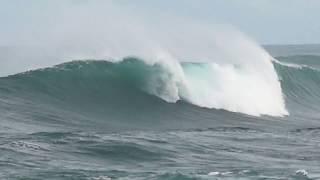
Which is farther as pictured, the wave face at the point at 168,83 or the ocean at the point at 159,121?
the wave face at the point at 168,83

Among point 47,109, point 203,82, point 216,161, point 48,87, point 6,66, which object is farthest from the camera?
point 6,66

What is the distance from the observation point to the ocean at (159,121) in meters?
18.6

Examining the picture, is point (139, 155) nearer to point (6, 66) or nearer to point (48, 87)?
point (48, 87)

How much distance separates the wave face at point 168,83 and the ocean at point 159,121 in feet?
0.17

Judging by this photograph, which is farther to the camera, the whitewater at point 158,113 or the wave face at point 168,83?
the wave face at point 168,83

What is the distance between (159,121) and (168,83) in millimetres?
5177

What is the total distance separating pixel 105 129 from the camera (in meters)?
25.7

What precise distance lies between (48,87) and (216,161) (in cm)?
1254

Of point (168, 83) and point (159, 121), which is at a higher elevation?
point (168, 83)

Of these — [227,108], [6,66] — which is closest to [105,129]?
[227,108]

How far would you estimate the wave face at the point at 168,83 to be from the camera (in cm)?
3180

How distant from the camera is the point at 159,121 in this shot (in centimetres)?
2892

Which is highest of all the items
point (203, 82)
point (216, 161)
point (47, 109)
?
point (203, 82)

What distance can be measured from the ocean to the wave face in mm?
51
